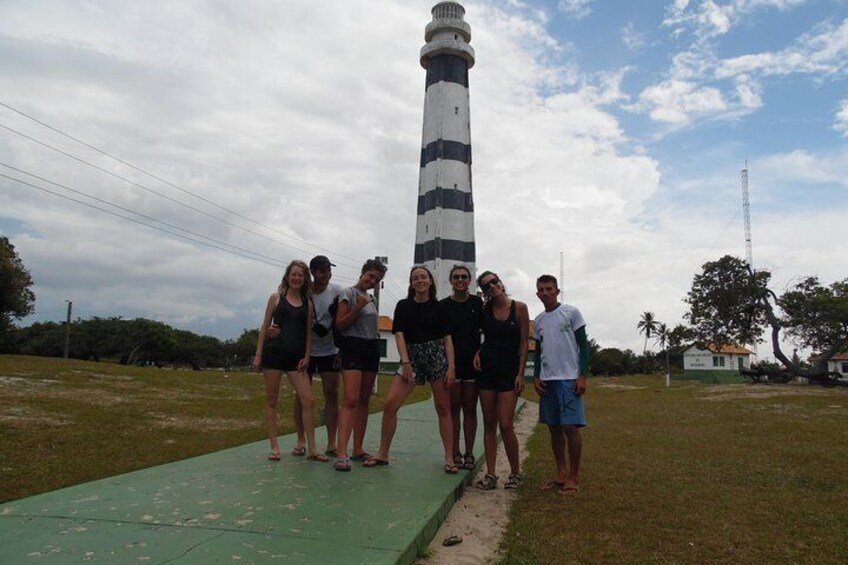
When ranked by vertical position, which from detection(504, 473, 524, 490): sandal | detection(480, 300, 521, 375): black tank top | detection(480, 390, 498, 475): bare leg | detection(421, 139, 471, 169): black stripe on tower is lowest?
detection(504, 473, 524, 490): sandal

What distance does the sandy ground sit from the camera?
3.43 meters

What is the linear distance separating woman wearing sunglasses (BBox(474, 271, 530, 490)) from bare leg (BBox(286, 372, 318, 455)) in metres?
1.48

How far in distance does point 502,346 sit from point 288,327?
1835mm

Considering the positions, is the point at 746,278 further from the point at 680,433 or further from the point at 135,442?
the point at 135,442

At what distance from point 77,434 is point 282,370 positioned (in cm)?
426

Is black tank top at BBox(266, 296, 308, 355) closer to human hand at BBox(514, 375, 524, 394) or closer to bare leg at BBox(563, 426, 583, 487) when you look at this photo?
human hand at BBox(514, 375, 524, 394)

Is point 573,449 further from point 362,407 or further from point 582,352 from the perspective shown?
point 362,407

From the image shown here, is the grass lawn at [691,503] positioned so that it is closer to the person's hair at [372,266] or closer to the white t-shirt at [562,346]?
the white t-shirt at [562,346]

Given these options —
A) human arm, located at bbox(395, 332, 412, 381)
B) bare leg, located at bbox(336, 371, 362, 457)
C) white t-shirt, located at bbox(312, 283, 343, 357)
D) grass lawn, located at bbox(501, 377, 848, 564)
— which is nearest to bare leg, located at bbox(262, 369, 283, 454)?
white t-shirt, located at bbox(312, 283, 343, 357)

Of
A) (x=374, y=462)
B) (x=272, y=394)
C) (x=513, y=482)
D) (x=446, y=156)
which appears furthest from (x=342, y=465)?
(x=446, y=156)

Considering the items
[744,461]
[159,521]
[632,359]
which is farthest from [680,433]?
[632,359]

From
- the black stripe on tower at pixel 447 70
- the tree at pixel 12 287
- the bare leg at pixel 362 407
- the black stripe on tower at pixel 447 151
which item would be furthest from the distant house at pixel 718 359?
the bare leg at pixel 362 407

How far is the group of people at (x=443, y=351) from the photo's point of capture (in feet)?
15.8

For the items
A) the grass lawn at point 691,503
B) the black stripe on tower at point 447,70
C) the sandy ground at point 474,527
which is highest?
the black stripe on tower at point 447,70
